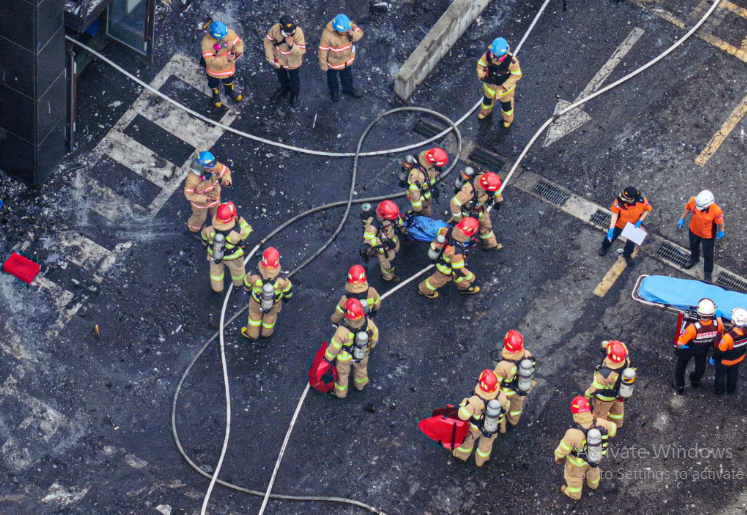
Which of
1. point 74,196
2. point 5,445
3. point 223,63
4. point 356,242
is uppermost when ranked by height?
point 223,63

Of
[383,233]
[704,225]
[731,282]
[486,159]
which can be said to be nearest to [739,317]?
[704,225]

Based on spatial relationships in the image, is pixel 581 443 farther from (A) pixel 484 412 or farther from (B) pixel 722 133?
(B) pixel 722 133

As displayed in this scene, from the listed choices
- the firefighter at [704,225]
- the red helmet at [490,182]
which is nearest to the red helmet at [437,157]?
the red helmet at [490,182]

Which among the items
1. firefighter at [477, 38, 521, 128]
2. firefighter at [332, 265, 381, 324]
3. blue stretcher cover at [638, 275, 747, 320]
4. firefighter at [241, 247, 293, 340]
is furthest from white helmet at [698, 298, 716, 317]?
firefighter at [241, 247, 293, 340]

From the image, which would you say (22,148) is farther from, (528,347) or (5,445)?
(528,347)

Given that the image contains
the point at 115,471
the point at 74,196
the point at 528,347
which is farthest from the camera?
the point at 74,196

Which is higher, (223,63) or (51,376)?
(223,63)

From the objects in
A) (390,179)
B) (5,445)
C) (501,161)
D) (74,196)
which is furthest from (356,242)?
(5,445)
